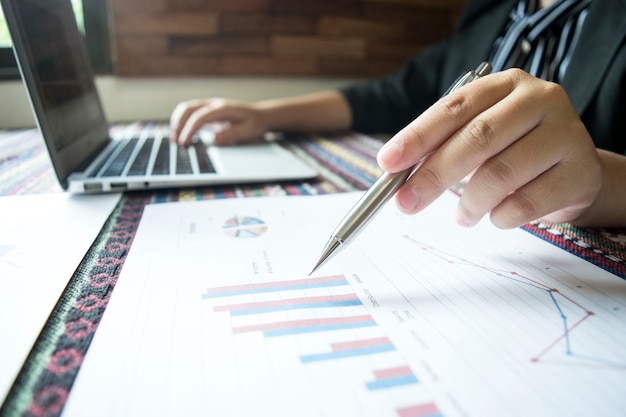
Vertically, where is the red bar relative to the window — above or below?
below

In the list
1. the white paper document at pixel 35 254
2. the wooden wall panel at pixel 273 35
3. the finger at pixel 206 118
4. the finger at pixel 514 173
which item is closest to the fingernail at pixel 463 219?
the finger at pixel 514 173

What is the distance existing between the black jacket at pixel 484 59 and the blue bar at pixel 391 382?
18.0 inches

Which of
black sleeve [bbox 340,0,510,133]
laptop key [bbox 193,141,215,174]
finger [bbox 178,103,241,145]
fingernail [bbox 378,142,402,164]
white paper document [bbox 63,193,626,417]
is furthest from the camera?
black sleeve [bbox 340,0,510,133]

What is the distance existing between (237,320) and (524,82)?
0.85ft

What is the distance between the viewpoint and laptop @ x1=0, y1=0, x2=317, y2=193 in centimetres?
42

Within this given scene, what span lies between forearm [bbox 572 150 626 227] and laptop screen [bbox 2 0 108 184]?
18.8 inches

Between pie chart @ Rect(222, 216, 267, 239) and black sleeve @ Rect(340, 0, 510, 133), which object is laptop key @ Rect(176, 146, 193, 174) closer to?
pie chart @ Rect(222, 216, 267, 239)

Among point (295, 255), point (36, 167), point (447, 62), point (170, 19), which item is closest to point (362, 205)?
point (295, 255)

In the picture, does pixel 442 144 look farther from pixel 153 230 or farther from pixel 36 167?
pixel 36 167

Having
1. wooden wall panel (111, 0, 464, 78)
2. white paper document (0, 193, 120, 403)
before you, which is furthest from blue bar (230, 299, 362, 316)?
wooden wall panel (111, 0, 464, 78)

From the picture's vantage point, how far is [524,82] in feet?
1.06

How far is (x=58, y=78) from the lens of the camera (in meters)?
0.50

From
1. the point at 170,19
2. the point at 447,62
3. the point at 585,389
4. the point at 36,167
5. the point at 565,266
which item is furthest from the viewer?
the point at 170,19

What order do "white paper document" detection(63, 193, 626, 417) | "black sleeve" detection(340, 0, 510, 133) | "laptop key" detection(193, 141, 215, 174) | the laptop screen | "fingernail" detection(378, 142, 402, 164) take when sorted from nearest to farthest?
"white paper document" detection(63, 193, 626, 417) < "fingernail" detection(378, 142, 402, 164) < the laptop screen < "laptop key" detection(193, 141, 215, 174) < "black sleeve" detection(340, 0, 510, 133)
